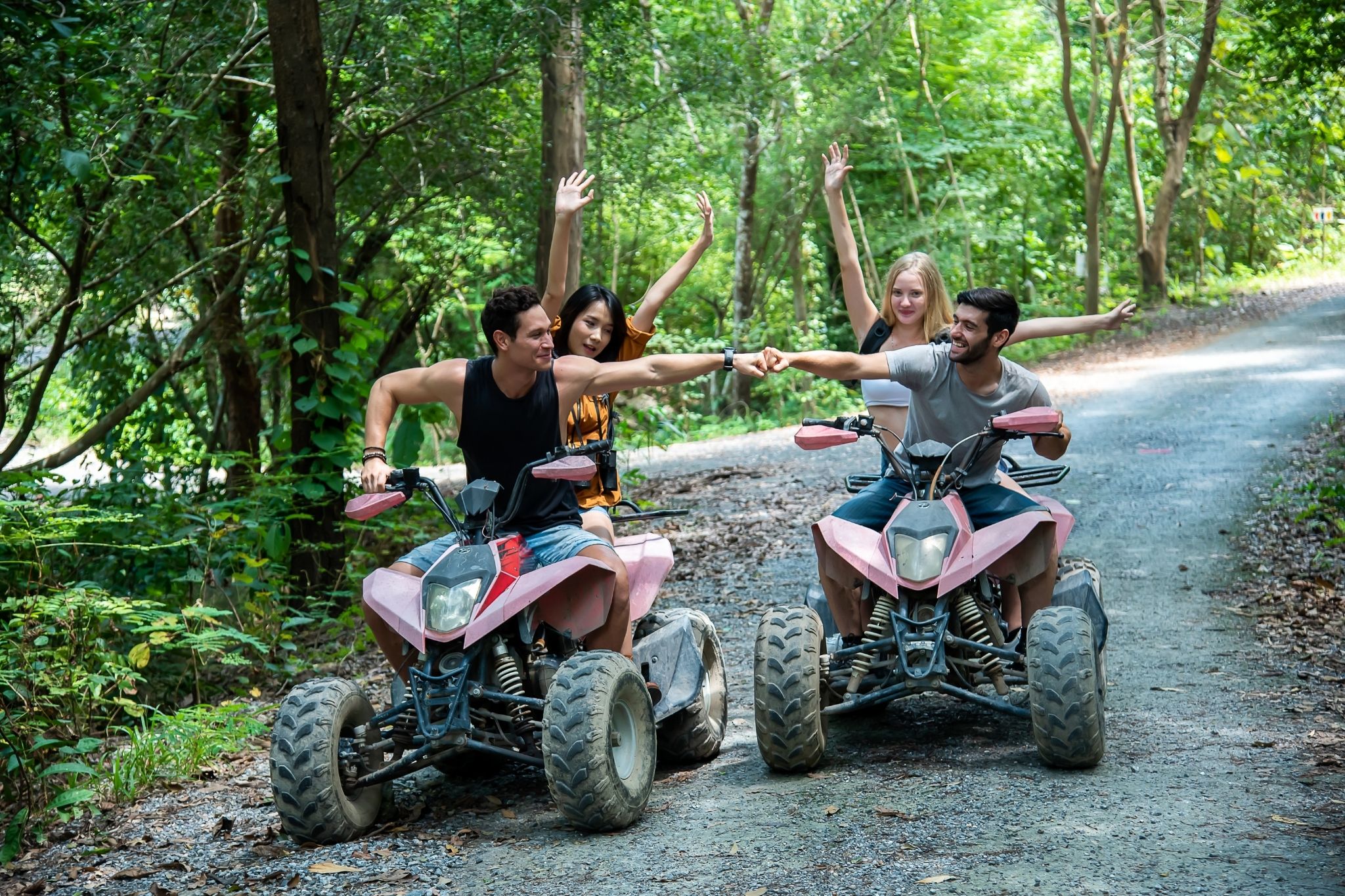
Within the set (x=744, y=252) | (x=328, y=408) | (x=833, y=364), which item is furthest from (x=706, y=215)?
(x=744, y=252)

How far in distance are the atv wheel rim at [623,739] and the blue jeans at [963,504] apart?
131 centimetres

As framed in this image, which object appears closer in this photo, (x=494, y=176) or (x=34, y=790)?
(x=34, y=790)

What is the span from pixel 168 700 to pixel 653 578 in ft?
11.7

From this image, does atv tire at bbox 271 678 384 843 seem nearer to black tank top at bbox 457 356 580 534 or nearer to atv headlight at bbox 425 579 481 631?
atv headlight at bbox 425 579 481 631

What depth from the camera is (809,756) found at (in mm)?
4828

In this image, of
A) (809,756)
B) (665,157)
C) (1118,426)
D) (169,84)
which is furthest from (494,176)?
(809,756)

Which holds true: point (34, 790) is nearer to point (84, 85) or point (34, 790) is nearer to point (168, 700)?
point (168, 700)

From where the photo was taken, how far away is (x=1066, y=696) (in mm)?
4570

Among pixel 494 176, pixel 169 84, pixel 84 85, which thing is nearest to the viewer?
pixel 84 85

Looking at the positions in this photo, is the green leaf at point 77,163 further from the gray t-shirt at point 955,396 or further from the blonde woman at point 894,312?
the gray t-shirt at point 955,396

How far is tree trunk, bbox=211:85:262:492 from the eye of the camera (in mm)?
10656

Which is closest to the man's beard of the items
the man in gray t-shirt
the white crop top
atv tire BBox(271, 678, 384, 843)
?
the man in gray t-shirt

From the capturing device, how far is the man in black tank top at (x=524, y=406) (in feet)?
15.9

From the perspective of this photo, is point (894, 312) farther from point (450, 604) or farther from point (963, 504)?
point (450, 604)
